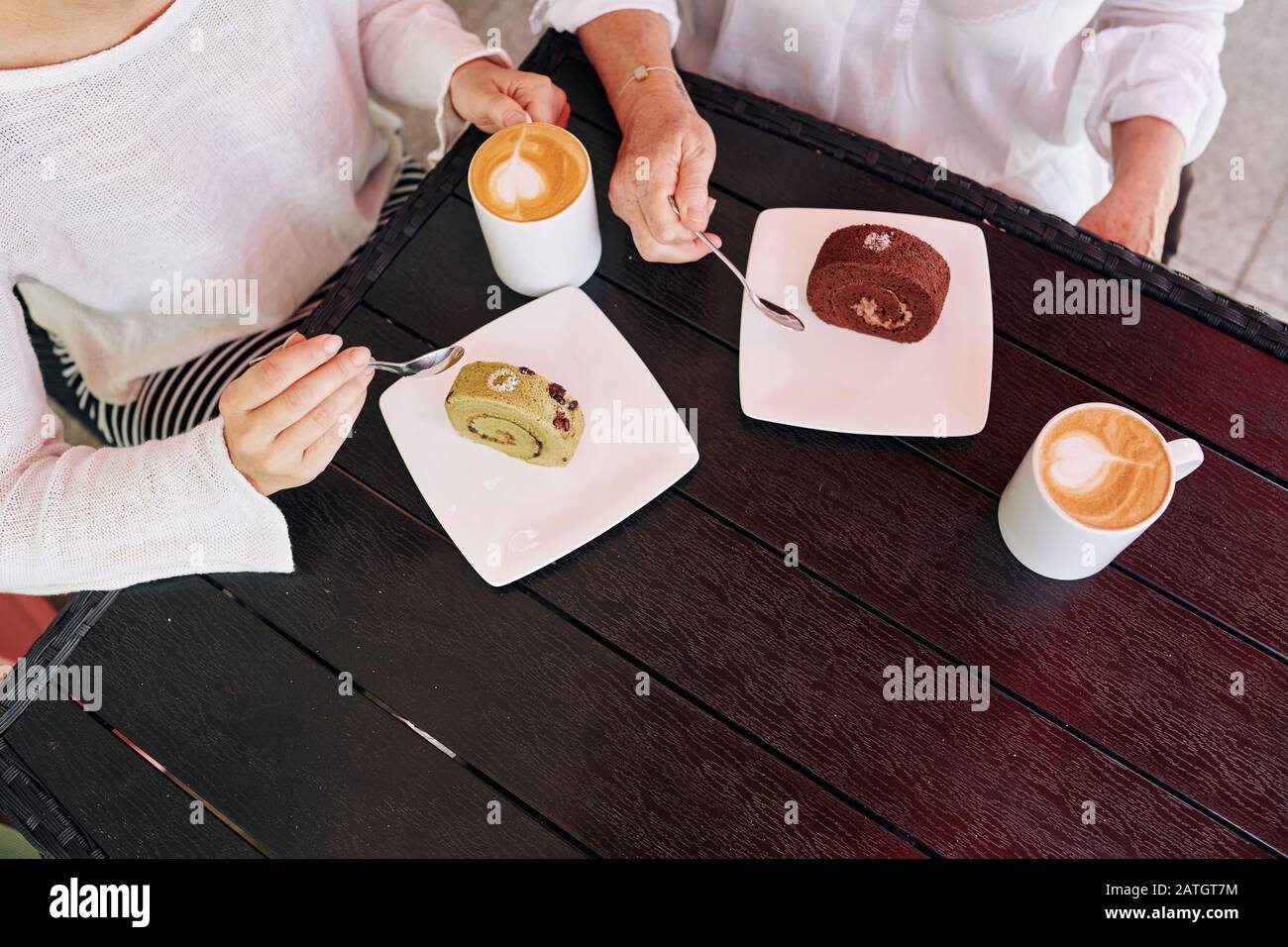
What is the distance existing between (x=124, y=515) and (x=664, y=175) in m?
0.73

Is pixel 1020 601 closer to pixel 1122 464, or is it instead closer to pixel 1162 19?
pixel 1122 464

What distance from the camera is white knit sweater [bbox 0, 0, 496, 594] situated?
996mm

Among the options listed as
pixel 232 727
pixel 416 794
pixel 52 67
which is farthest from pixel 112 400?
pixel 416 794

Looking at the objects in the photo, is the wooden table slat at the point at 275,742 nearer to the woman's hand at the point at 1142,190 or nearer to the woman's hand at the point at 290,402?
the woman's hand at the point at 290,402

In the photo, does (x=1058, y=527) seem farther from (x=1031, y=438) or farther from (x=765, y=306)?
(x=765, y=306)

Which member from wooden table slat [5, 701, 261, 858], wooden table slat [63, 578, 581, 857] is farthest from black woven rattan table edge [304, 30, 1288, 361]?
wooden table slat [5, 701, 261, 858]

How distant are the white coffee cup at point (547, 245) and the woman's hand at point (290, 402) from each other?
0.21m

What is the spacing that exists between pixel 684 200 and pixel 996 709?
675mm

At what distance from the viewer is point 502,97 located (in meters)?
1.18

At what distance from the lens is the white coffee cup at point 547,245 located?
3.34 ft

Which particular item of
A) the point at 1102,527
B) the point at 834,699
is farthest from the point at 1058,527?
the point at 834,699

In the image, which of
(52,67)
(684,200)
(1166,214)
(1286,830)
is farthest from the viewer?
(1166,214)

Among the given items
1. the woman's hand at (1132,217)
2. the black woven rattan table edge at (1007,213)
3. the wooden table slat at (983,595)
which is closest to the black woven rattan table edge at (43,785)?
the wooden table slat at (983,595)

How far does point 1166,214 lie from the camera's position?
129 centimetres
